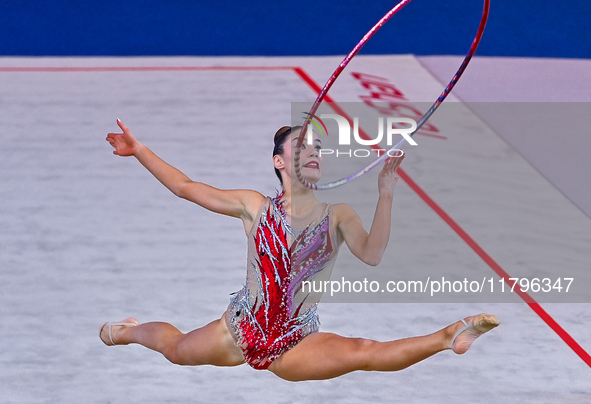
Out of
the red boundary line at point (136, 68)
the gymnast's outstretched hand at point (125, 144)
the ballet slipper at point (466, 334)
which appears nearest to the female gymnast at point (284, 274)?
the gymnast's outstretched hand at point (125, 144)

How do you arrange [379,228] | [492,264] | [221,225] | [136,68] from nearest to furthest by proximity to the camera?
[379,228] → [492,264] → [221,225] → [136,68]

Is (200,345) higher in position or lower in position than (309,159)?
lower

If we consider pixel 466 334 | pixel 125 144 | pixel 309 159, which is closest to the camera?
pixel 466 334

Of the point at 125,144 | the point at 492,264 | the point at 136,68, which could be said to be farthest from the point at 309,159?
the point at 136,68

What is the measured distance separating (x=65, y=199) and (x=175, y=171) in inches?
67.6

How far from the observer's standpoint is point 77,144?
4730mm

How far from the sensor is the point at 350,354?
235 centimetres

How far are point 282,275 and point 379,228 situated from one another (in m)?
0.39

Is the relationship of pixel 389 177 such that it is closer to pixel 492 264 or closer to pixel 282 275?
pixel 282 275

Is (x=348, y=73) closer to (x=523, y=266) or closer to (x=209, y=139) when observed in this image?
(x=209, y=139)

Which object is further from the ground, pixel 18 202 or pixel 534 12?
pixel 534 12

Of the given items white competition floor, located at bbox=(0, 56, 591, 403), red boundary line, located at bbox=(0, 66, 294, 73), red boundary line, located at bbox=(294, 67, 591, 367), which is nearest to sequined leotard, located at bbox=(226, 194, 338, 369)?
white competition floor, located at bbox=(0, 56, 591, 403)

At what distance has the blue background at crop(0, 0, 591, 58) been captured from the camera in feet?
19.4

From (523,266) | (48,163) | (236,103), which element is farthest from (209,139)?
(523,266)
